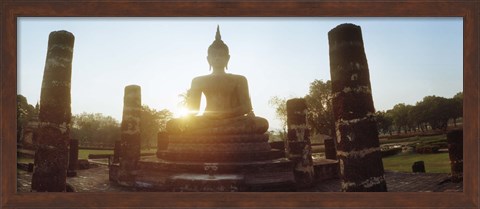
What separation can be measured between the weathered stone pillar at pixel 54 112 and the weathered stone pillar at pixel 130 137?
3.23m

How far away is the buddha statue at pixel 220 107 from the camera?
6.37 metres

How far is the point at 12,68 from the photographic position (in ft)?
12.4

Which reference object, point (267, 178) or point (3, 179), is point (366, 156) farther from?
point (3, 179)

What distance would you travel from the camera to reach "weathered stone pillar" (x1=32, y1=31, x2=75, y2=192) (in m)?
4.68

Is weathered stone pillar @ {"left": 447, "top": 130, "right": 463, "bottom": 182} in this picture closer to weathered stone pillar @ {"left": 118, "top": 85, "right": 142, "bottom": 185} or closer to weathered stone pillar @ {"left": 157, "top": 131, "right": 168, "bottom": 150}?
weathered stone pillar @ {"left": 157, "top": 131, "right": 168, "bottom": 150}

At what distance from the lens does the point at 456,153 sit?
3.99 m

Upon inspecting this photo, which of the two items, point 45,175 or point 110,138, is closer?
point 45,175

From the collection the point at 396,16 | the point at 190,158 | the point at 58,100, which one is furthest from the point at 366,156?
the point at 58,100

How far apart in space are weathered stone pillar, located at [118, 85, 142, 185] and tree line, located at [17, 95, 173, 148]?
0.65ft

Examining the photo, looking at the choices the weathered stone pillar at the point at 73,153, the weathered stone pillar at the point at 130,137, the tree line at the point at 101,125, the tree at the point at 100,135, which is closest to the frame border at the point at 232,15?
the tree line at the point at 101,125

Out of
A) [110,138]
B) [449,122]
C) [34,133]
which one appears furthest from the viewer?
[110,138]

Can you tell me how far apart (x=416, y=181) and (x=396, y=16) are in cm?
381

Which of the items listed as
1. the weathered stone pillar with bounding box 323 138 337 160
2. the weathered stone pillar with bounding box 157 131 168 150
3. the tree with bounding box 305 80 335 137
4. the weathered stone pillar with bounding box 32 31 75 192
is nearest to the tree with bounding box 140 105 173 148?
the weathered stone pillar with bounding box 157 131 168 150

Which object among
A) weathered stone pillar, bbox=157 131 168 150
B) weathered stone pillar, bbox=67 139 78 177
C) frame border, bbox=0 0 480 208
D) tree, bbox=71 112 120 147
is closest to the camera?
frame border, bbox=0 0 480 208
